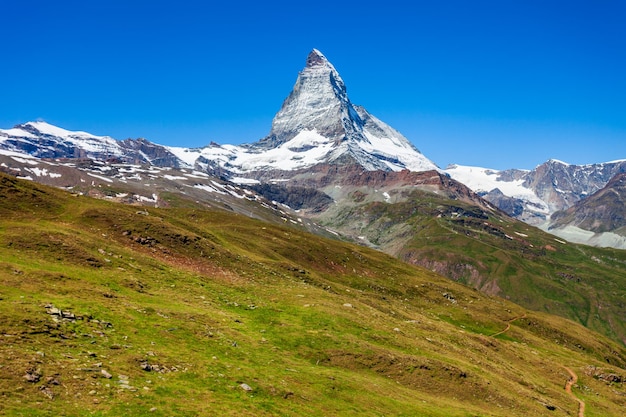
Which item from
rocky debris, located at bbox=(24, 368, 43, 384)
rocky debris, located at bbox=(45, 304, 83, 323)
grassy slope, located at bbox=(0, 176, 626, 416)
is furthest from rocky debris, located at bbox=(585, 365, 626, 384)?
rocky debris, located at bbox=(24, 368, 43, 384)

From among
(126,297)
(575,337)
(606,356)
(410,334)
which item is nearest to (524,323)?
(575,337)

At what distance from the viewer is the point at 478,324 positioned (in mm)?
116625

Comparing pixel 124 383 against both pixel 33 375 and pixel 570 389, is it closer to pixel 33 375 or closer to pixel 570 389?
pixel 33 375

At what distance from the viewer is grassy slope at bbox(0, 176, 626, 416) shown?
94.9ft

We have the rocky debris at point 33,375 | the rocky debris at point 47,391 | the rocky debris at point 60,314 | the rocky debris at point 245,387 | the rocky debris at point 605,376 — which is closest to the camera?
the rocky debris at point 47,391

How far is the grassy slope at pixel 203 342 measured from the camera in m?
28.9

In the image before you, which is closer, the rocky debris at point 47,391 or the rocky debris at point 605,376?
the rocky debris at point 47,391

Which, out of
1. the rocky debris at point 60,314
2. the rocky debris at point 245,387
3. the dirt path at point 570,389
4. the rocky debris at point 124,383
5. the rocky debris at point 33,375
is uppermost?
the rocky debris at point 60,314

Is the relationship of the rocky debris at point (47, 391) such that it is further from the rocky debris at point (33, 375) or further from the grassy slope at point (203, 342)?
the rocky debris at point (33, 375)

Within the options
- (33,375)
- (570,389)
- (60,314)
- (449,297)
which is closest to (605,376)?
(570,389)

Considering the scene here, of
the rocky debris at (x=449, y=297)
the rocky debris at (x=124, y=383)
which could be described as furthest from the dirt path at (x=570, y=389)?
the rocky debris at (x=124, y=383)

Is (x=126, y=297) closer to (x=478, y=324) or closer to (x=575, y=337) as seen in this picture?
(x=478, y=324)

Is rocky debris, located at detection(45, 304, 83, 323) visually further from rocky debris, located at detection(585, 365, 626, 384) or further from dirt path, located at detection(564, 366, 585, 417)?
rocky debris, located at detection(585, 365, 626, 384)

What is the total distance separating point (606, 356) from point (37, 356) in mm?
172479
